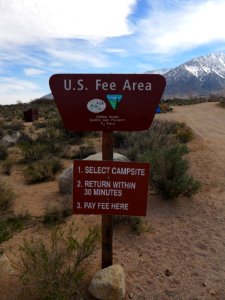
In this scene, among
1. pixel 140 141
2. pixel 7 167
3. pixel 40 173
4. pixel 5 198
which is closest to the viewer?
pixel 5 198

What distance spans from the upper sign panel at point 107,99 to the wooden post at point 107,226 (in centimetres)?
15

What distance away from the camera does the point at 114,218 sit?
5719mm

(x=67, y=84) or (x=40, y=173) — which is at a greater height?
(x=67, y=84)

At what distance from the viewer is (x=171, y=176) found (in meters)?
6.86

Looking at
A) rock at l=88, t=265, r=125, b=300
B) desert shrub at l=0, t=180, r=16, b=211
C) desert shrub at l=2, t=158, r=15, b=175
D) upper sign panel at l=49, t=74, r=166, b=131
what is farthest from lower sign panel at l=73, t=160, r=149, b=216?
desert shrub at l=2, t=158, r=15, b=175

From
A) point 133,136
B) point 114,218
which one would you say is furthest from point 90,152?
point 114,218

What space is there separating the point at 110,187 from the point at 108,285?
105cm

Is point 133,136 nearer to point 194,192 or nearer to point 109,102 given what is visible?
point 194,192

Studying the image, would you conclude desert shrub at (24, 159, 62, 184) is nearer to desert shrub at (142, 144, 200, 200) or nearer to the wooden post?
desert shrub at (142, 144, 200, 200)

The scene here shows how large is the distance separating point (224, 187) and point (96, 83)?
192 inches

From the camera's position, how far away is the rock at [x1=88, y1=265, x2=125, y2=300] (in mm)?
3895

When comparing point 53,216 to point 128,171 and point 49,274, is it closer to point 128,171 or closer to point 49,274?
point 49,274

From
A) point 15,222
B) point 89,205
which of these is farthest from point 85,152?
point 89,205

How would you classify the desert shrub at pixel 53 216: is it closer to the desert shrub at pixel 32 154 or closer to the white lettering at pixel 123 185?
the white lettering at pixel 123 185
